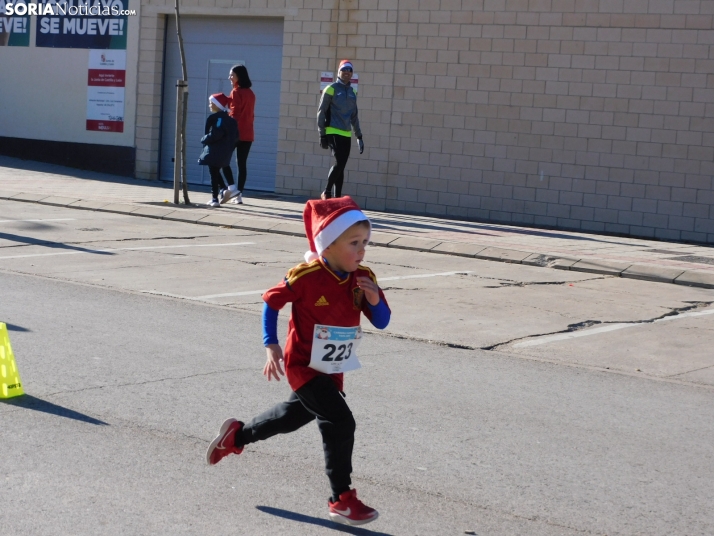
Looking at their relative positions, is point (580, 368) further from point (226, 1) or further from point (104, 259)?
point (226, 1)

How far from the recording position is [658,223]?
1606 centimetres

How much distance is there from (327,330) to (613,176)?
12.7 m

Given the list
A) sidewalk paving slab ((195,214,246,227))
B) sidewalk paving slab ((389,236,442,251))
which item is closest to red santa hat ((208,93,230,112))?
sidewalk paving slab ((195,214,246,227))

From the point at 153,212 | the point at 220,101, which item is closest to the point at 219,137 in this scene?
the point at 220,101

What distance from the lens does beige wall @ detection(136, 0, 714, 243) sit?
51.9 ft

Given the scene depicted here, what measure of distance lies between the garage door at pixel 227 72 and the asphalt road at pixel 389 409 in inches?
361

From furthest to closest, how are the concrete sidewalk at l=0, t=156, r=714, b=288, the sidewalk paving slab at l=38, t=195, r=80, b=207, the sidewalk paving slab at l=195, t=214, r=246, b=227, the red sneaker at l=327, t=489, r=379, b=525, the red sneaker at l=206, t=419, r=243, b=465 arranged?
1. the sidewalk paving slab at l=38, t=195, r=80, b=207
2. the sidewalk paving slab at l=195, t=214, r=246, b=227
3. the concrete sidewalk at l=0, t=156, r=714, b=288
4. the red sneaker at l=206, t=419, r=243, b=465
5. the red sneaker at l=327, t=489, r=379, b=525

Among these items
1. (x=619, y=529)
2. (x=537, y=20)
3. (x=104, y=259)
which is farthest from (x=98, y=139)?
(x=619, y=529)

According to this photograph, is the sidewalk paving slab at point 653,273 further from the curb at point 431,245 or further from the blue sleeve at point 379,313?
the blue sleeve at point 379,313

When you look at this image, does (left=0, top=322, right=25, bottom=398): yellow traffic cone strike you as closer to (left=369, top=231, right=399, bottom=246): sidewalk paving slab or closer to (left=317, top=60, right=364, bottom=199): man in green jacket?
(left=369, top=231, right=399, bottom=246): sidewalk paving slab

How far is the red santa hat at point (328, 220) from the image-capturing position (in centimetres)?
440

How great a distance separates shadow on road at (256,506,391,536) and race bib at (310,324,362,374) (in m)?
0.58

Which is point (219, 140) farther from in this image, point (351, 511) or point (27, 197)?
point (351, 511)

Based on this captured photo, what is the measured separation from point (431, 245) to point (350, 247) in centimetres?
895
